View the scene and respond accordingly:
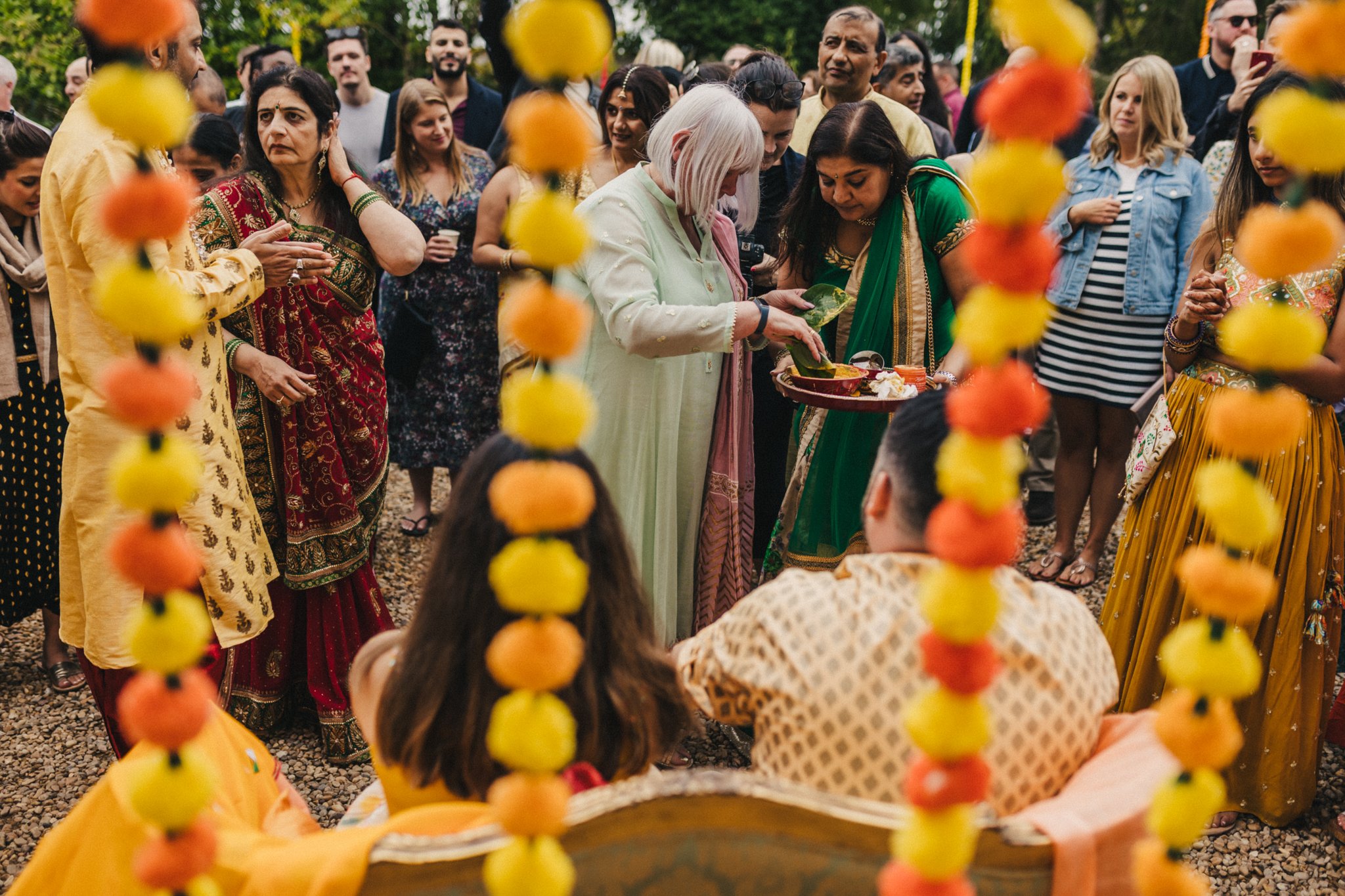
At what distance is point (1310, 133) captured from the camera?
2.02ft

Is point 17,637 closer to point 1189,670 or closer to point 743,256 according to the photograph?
point 743,256

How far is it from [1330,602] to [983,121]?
248 centimetres

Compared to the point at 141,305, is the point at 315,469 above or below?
below

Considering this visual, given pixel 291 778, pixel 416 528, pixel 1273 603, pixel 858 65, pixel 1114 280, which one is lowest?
pixel 291 778

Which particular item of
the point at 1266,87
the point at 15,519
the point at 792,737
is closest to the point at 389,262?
the point at 15,519

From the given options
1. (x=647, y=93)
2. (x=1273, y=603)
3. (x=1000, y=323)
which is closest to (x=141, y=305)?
(x=1000, y=323)

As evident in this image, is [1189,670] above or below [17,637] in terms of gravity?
above

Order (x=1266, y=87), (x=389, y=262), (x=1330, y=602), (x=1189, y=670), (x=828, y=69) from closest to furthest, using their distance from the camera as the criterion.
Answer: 1. (x=1189, y=670)
2. (x=1266, y=87)
3. (x=1330, y=602)
4. (x=389, y=262)
5. (x=828, y=69)

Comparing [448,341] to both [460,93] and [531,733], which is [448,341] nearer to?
[460,93]

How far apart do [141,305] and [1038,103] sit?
56cm

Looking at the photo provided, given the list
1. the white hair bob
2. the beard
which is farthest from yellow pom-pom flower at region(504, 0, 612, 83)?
the beard

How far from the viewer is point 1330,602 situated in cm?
254

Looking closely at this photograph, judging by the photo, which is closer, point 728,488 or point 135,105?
point 135,105

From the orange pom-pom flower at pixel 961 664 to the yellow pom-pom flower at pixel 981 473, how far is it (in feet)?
0.32
